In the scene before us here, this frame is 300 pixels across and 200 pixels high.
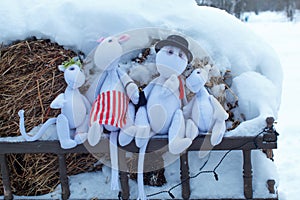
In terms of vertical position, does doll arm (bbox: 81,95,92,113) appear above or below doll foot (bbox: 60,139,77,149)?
above

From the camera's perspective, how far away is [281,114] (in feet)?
19.0

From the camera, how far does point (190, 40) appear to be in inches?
89.8

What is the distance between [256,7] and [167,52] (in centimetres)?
3795

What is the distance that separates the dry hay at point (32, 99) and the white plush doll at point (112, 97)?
0.26 meters

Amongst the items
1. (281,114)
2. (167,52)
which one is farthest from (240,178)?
(281,114)

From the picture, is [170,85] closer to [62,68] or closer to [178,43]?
[178,43]

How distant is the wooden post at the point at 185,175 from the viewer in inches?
83.4

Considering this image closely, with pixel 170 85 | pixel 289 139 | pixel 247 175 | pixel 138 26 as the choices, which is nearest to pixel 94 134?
pixel 170 85

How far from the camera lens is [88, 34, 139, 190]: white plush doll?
2.01 meters

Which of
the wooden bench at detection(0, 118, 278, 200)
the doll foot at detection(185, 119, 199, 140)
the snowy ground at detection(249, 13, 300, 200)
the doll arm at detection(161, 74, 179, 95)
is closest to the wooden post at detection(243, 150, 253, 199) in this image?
the wooden bench at detection(0, 118, 278, 200)

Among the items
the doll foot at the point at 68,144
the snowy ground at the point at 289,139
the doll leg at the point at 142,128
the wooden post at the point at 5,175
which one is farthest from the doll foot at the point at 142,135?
the snowy ground at the point at 289,139

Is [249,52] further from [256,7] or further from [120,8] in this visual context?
[256,7]

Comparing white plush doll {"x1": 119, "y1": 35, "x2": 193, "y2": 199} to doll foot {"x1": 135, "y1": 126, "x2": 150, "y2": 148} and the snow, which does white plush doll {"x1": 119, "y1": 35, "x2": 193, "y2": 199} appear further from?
the snow

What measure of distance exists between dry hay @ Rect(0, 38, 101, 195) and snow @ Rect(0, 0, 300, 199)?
0.22ft
